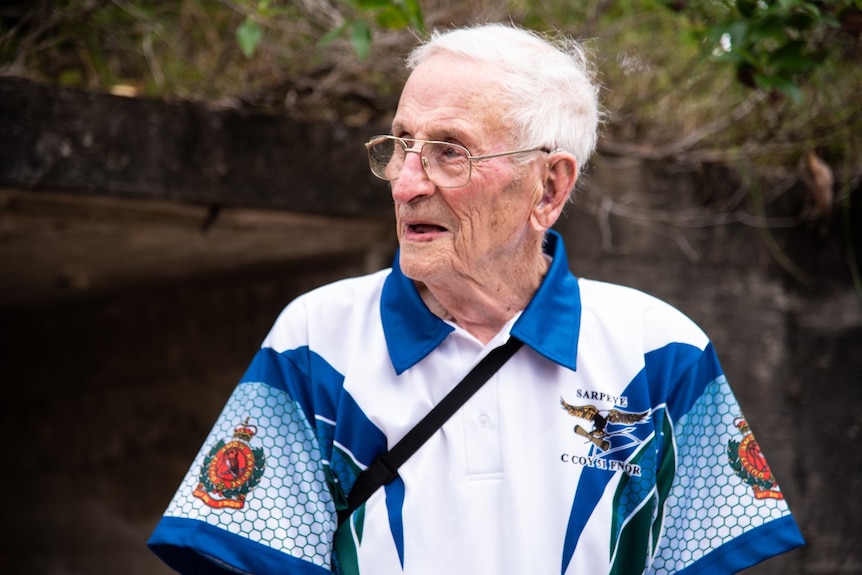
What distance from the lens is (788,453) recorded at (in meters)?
3.71

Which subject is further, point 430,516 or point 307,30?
point 307,30

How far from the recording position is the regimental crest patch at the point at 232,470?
80.5 inches

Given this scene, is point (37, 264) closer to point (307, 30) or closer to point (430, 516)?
point (307, 30)

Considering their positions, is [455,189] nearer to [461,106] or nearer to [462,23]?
[461,106]

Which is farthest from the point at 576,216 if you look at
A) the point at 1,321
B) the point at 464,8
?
the point at 1,321

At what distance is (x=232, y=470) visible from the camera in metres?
2.08

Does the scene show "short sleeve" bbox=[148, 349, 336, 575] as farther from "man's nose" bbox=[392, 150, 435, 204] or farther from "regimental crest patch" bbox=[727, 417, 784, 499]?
"regimental crest patch" bbox=[727, 417, 784, 499]

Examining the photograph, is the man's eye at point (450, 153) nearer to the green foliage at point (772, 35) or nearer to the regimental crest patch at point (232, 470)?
the regimental crest patch at point (232, 470)

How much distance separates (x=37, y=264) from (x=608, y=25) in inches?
106

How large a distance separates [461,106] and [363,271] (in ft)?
5.72

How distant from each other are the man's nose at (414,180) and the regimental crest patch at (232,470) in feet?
1.94

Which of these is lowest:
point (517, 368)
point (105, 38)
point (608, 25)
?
point (517, 368)

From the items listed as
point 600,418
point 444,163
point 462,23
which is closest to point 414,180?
point 444,163

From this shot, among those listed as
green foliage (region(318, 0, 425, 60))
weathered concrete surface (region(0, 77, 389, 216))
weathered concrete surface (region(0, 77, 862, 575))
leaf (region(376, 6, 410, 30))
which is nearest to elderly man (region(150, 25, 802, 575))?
green foliage (region(318, 0, 425, 60))
